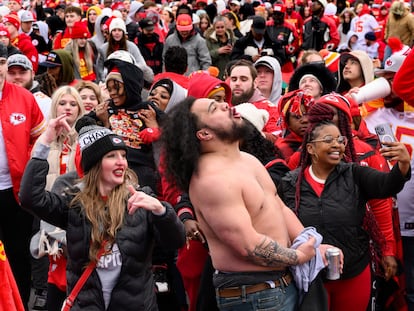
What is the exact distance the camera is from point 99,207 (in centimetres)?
439

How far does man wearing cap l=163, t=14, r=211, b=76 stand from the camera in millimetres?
11555

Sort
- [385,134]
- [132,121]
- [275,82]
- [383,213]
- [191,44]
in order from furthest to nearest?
1. [191,44]
2. [275,82]
3. [132,121]
4. [383,213]
5. [385,134]

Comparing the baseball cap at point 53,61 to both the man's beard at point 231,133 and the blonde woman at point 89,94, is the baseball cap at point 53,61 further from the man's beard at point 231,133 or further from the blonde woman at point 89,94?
the man's beard at point 231,133

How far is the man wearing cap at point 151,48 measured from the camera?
12406 mm

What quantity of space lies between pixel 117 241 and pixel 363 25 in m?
13.5

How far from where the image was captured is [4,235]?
6.39 metres

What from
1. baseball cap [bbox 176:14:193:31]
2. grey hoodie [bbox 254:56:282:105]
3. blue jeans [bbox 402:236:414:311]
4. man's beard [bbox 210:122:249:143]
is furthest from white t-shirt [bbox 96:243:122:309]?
baseball cap [bbox 176:14:193:31]

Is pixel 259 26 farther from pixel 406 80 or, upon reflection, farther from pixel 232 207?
pixel 232 207

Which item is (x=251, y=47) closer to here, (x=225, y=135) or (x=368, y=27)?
(x=368, y=27)

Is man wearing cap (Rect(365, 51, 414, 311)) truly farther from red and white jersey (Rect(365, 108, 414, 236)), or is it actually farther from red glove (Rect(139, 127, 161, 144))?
red glove (Rect(139, 127, 161, 144))

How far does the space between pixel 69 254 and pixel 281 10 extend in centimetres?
898

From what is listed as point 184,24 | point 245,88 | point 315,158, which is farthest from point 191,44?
point 315,158

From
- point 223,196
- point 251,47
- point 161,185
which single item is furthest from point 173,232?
point 251,47

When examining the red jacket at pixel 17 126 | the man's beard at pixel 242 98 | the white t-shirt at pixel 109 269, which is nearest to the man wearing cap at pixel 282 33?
the man's beard at pixel 242 98
